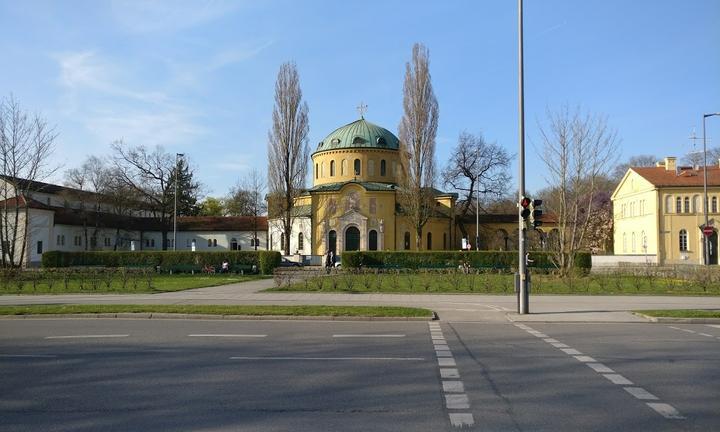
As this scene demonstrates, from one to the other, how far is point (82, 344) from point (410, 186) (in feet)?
154

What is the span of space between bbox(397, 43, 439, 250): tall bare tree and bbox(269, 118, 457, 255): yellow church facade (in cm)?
370

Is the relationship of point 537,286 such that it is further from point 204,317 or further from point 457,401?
point 457,401

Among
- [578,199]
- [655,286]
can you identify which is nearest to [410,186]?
[578,199]

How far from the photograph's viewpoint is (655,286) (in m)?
30.7

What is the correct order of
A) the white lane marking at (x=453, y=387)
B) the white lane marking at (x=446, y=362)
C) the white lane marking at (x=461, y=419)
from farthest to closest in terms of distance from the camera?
the white lane marking at (x=446, y=362) < the white lane marking at (x=453, y=387) < the white lane marking at (x=461, y=419)

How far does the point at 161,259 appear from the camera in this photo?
48.8 m

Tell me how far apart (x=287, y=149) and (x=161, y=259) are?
16908mm

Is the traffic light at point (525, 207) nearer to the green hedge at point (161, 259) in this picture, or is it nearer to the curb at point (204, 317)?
the curb at point (204, 317)

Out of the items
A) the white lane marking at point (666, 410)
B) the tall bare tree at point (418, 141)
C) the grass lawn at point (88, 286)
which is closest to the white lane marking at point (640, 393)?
the white lane marking at point (666, 410)

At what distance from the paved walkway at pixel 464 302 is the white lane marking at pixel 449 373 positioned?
8277 mm

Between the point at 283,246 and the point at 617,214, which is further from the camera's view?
the point at 617,214

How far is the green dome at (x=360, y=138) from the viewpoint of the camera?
234ft

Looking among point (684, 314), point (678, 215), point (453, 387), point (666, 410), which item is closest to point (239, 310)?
point (453, 387)

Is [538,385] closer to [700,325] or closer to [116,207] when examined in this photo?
[700,325]
